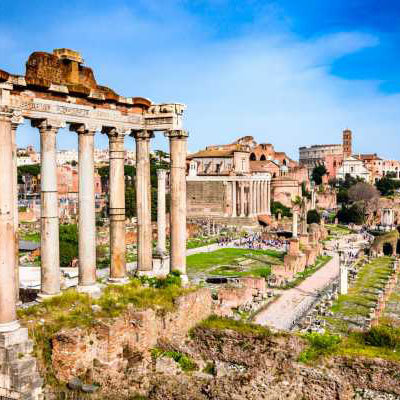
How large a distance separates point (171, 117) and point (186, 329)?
554 cm

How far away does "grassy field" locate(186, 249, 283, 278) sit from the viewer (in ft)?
108

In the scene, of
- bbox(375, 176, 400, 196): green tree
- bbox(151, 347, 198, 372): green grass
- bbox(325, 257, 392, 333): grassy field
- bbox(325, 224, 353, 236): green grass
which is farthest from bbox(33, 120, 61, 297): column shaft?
bbox(375, 176, 400, 196): green tree

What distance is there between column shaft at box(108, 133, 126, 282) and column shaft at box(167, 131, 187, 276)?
136 centimetres

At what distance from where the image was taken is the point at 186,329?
12.2 metres

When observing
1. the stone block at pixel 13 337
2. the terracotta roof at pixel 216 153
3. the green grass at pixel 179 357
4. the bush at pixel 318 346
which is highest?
the terracotta roof at pixel 216 153

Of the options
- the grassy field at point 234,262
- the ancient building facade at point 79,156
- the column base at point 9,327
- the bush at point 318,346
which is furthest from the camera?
the grassy field at point 234,262

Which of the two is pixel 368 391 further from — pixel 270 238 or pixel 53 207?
pixel 270 238

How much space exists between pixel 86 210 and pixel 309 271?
25816mm

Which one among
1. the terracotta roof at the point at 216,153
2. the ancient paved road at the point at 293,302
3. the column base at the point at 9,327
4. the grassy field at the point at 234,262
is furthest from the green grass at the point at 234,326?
the terracotta roof at the point at 216,153

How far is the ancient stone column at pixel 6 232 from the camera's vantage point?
972 centimetres

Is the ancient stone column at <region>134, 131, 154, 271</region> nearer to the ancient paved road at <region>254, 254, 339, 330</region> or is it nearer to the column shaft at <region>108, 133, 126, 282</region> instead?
the column shaft at <region>108, 133, 126, 282</region>

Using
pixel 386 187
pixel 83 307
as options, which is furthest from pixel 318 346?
pixel 386 187

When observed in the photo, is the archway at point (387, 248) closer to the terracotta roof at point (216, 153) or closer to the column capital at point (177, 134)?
the terracotta roof at point (216, 153)

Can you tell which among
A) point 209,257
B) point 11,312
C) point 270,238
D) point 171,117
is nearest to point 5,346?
point 11,312
